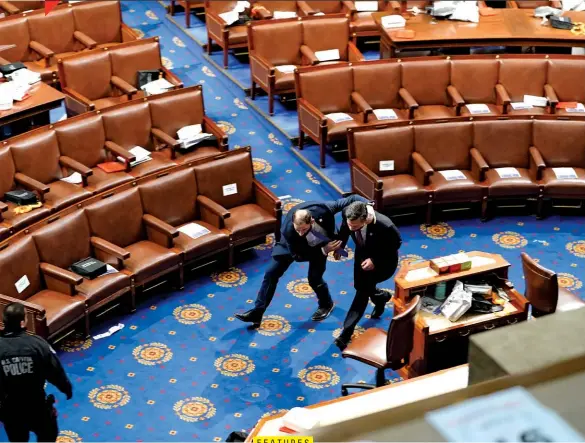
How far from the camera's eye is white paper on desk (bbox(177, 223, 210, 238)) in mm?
8005

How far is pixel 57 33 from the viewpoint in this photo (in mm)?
10812

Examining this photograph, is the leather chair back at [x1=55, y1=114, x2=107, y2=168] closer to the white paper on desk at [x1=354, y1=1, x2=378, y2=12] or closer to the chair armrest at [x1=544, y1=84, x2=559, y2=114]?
the chair armrest at [x1=544, y1=84, x2=559, y2=114]

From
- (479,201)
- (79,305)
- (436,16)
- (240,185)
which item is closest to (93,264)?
(79,305)

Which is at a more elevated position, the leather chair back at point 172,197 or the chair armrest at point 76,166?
the chair armrest at point 76,166

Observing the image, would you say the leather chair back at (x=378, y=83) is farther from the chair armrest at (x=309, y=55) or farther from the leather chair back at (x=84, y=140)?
the leather chair back at (x=84, y=140)

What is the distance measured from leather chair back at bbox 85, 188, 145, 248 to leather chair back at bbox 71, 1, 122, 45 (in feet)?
12.7

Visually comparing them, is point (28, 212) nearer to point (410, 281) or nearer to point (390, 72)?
point (410, 281)

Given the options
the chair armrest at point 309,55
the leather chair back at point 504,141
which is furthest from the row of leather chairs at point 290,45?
the leather chair back at point 504,141

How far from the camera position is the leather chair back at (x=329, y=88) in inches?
380

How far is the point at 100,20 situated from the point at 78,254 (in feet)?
14.5

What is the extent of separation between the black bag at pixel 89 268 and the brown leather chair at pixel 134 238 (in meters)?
0.13

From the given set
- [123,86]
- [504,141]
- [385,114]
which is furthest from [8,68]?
[504,141]

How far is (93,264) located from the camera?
7453 millimetres

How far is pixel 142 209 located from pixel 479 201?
10.4ft
